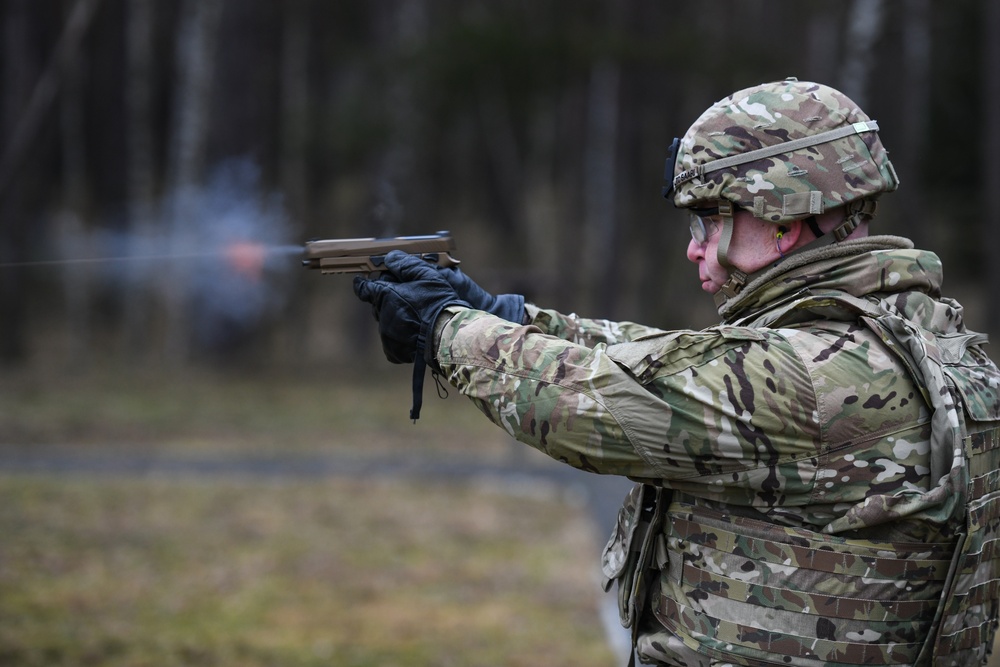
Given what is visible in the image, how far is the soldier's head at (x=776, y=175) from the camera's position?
2.44 m

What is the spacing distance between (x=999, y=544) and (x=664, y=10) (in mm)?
20674

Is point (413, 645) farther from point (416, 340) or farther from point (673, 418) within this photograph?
point (673, 418)

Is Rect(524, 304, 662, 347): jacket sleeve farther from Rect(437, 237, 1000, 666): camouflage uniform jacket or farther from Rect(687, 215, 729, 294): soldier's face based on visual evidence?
Rect(437, 237, 1000, 666): camouflage uniform jacket

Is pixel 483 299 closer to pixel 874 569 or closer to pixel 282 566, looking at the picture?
pixel 874 569

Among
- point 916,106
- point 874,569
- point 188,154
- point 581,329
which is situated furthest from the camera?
point 916,106

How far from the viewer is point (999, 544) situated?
8.26 feet

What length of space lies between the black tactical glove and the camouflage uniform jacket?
72mm

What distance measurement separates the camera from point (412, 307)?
261 cm

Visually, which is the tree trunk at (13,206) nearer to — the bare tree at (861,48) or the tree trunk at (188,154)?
the tree trunk at (188,154)

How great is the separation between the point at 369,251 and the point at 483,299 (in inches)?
13.5

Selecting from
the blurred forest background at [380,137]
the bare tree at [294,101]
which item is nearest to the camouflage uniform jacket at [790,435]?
the blurred forest background at [380,137]

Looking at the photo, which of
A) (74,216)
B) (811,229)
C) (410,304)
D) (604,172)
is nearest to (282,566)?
(410,304)

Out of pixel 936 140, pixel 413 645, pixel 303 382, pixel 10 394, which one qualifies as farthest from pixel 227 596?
pixel 936 140

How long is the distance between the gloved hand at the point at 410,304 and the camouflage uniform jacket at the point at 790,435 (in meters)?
0.07
